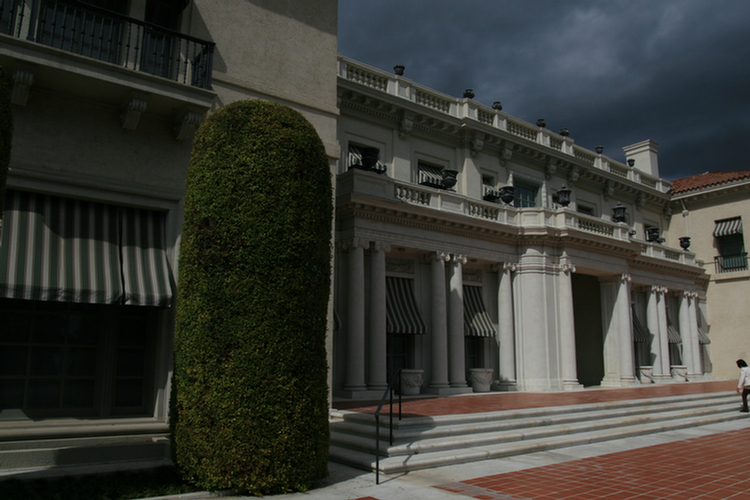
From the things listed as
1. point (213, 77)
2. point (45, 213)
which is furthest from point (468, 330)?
point (45, 213)

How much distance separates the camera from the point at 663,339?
2605 centimetres

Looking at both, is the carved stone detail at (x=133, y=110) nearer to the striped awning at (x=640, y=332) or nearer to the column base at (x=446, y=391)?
the column base at (x=446, y=391)

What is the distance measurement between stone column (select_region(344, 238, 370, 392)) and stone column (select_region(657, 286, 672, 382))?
1672 centimetres

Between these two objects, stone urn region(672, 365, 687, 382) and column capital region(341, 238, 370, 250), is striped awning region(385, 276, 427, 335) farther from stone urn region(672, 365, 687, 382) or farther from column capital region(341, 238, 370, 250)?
stone urn region(672, 365, 687, 382)

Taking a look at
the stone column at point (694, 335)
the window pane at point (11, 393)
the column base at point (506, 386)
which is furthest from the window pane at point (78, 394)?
the stone column at point (694, 335)

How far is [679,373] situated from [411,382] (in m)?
16.6

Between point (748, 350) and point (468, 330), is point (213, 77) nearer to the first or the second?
point (468, 330)

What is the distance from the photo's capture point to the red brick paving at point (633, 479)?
715 cm

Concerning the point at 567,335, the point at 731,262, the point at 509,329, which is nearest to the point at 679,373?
the point at 731,262

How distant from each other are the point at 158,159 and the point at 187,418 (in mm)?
5124

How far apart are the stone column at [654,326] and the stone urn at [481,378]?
35.6 ft

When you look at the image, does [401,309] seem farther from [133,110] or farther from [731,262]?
[731,262]

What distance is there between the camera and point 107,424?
9.08 m

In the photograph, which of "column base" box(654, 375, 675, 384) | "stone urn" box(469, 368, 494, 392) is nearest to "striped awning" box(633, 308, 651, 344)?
"column base" box(654, 375, 675, 384)
